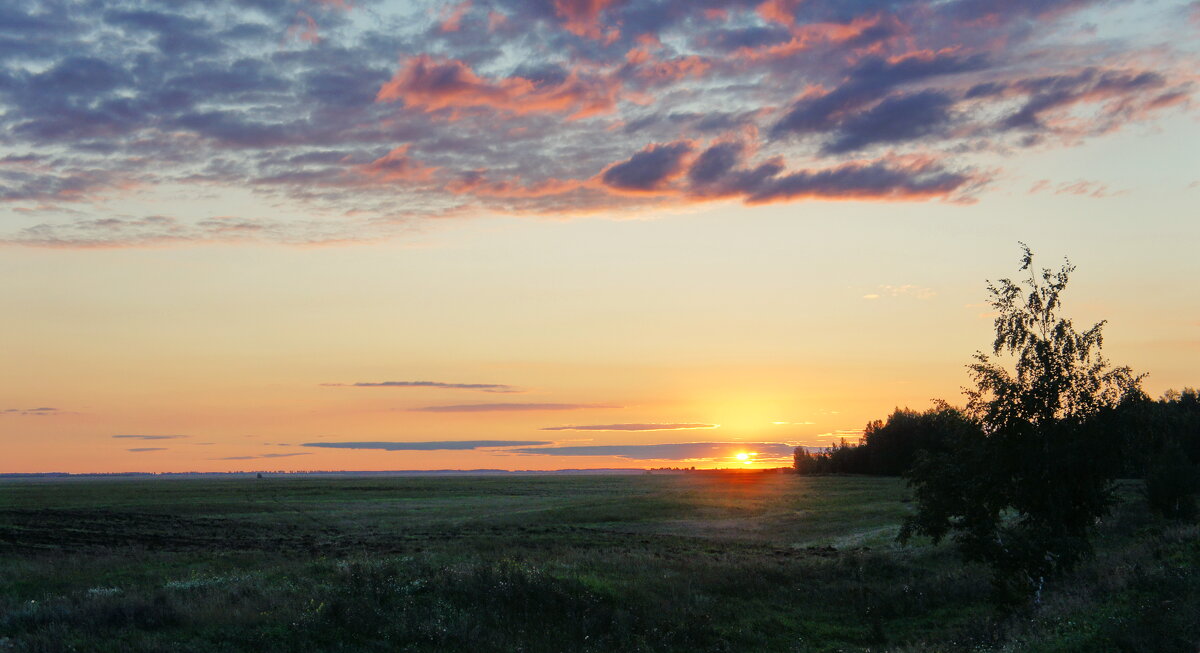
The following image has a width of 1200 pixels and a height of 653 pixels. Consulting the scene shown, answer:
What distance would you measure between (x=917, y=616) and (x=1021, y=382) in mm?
9001

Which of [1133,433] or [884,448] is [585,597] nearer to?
[1133,433]

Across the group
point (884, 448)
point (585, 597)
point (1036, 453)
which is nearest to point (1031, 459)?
point (1036, 453)

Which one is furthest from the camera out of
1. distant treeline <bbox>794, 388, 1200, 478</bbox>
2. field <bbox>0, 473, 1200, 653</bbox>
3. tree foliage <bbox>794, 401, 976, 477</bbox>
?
tree foliage <bbox>794, 401, 976, 477</bbox>

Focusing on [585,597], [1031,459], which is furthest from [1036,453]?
[585,597]

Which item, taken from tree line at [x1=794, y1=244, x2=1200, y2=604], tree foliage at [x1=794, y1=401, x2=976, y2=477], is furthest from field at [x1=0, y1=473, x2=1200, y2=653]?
tree foliage at [x1=794, y1=401, x2=976, y2=477]

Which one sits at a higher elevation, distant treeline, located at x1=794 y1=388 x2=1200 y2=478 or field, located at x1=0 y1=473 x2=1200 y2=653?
distant treeline, located at x1=794 y1=388 x2=1200 y2=478

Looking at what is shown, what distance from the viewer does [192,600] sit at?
24719 millimetres

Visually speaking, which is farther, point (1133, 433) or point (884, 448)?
point (884, 448)

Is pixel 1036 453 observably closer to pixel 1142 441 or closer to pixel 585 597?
pixel 1142 441

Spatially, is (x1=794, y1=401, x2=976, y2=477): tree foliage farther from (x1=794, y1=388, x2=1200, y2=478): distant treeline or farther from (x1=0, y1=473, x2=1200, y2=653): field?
(x1=0, y1=473, x2=1200, y2=653): field

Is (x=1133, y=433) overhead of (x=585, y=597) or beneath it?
overhead

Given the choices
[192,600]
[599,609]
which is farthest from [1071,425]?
[192,600]

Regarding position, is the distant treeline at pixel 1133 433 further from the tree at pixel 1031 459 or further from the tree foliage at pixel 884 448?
the tree foliage at pixel 884 448

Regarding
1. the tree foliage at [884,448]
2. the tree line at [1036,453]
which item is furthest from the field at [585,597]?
the tree foliage at [884,448]
